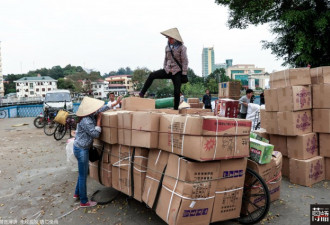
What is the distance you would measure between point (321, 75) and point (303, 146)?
4.65 feet

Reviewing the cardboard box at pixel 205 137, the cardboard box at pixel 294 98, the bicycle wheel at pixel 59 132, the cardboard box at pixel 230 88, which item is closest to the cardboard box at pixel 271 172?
the cardboard box at pixel 205 137

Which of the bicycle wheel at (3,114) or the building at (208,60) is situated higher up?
the building at (208,60)

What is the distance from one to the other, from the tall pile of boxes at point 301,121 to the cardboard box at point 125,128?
2.98 metres

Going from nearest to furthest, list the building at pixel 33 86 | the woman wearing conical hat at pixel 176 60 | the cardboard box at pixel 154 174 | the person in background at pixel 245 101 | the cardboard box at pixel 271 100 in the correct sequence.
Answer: the cardboard box at pixel 154 174
the woman wearing conical hat at pixel 176 60
the cardboard box at pixel 271 100
the person in background at pixel 245 101
the building at pixel 33 86

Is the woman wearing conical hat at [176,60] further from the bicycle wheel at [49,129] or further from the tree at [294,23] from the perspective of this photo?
the bicycle wheel at [49,129]

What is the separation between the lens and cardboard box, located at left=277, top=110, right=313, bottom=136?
4.47 meters

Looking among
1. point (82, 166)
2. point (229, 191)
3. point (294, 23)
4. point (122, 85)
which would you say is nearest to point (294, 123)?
point (229, 191)

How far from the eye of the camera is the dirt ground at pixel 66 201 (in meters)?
3.48

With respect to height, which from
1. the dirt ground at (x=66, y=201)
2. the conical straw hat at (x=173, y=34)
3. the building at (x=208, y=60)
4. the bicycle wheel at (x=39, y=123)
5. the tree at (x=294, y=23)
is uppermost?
the building at (x=208, y=60)

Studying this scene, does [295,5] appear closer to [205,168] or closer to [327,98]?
[327,98]

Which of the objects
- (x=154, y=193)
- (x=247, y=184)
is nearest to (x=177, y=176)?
(x=154, y=193)

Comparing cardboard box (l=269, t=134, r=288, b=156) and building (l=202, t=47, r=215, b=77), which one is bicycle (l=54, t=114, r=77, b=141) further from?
building (l=202, t=47, r=215, b=77)

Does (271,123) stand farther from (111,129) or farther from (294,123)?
(111,129)

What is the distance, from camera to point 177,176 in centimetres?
272
